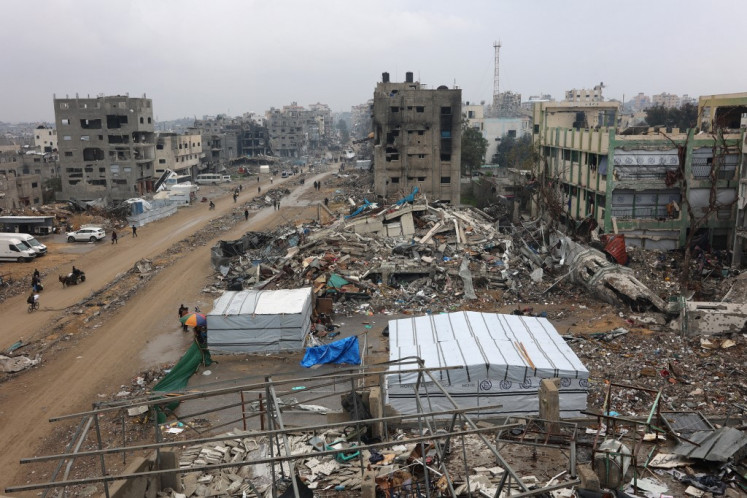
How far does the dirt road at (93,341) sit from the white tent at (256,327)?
1974 mm

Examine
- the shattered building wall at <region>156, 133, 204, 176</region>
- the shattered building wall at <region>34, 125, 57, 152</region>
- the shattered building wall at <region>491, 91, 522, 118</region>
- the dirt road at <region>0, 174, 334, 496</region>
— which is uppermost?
the shattered building wall at <region>491, 91, 522, 118</region>

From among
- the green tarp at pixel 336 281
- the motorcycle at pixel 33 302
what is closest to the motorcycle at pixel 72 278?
the motorcycle at pixel 33 302

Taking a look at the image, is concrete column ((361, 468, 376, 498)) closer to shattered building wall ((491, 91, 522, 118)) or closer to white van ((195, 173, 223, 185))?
white van ((195, 173, 223, 185))

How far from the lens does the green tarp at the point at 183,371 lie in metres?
14.5

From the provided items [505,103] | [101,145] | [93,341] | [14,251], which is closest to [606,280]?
[93,341]

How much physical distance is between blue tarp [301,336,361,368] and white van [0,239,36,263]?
22710 mm

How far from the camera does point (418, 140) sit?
45.0m

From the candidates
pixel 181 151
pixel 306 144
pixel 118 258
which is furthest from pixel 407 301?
pixel 306 144

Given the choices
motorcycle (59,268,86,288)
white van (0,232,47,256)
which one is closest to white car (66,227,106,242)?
white van (0,232,47,256)

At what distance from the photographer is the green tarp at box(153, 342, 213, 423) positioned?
1448cm

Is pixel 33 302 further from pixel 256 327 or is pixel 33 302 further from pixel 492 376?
pixel 492 376

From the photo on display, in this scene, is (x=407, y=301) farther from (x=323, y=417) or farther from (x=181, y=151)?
(x=181, y=151)

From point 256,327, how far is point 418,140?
3073 cm

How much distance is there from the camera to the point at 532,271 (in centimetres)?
2386
